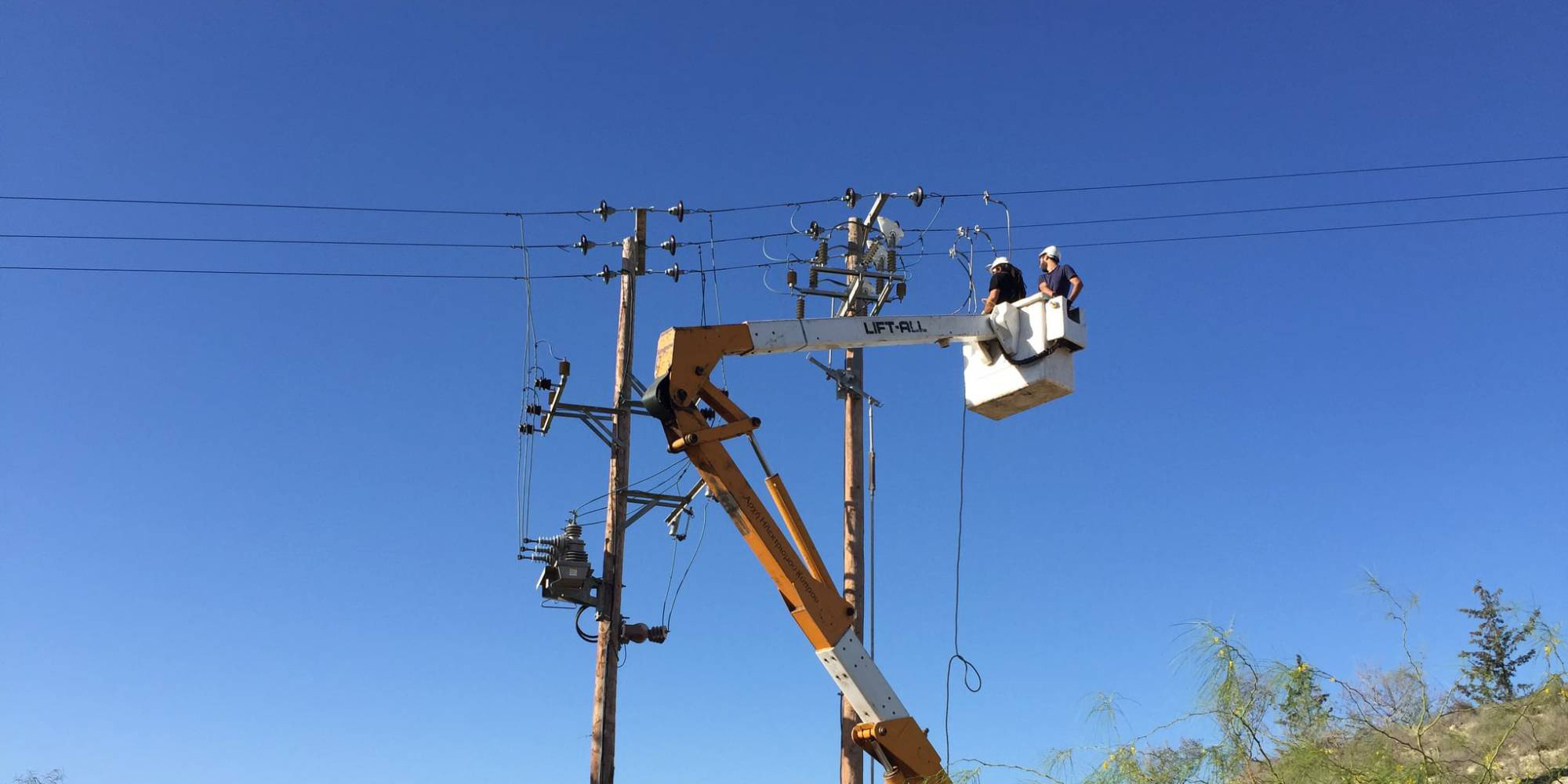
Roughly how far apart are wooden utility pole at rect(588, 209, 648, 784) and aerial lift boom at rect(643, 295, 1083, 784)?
4.76m

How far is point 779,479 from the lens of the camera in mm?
12305

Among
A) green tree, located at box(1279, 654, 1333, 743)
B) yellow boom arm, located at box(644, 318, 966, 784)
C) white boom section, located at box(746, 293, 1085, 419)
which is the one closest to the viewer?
green tree, located at box(1279, 654, 1333, 743)

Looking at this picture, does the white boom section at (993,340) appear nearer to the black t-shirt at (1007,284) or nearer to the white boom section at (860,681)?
the black t-shirt at (1007,284)

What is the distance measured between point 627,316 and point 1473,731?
446 inches

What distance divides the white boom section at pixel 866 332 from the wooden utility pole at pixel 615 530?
497 centimetres

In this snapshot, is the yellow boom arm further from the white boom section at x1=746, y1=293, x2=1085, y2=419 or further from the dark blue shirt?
the dark blue shirt

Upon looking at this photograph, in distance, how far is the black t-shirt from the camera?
525 inches

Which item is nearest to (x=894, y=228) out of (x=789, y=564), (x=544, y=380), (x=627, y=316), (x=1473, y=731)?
(x=627, y=316)

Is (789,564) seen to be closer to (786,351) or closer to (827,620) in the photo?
(827,620)

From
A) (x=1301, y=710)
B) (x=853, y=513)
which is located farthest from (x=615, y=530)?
(x=1301, y=710)

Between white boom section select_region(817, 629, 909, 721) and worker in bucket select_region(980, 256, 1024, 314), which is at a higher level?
worker in bucket select_region(980, 256, 1024, 314)

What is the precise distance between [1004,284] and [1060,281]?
876 millimetres

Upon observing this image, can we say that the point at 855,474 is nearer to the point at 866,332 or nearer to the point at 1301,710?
the point at 866,332

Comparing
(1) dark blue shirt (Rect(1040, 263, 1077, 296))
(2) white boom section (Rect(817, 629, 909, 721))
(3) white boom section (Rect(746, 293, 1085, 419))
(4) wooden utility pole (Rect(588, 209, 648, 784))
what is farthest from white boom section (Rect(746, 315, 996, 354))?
(4) wooden utility pole (Rect(588, 209, 648, 784))
